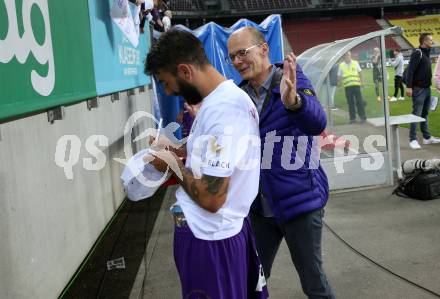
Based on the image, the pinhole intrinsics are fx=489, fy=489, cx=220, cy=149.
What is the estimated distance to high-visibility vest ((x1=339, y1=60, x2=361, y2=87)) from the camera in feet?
23.4

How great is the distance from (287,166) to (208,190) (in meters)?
0.97

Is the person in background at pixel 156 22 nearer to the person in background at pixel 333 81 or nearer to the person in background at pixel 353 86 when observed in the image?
the person in background at pixel 333 81

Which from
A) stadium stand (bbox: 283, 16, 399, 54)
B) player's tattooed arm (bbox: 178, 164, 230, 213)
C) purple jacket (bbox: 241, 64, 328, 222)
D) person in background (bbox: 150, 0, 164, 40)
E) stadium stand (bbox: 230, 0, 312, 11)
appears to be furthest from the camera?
stadium stand (bbox: 230, 0, 312, 11)

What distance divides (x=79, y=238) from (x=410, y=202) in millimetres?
4202

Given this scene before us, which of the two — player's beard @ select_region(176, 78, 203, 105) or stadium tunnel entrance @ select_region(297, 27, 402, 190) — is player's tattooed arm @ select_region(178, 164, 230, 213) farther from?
stadium tunnel entrance @ select_region(297, 27, 402, 190)

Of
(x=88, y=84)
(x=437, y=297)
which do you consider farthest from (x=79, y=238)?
(x=437, y=297)

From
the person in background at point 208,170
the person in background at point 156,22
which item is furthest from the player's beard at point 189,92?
the person in background at point 156,22

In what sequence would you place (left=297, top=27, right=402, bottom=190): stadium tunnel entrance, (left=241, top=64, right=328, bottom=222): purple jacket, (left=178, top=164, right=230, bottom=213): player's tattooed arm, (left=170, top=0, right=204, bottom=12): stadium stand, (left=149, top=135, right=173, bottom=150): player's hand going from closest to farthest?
(left=178, top=164, right=230, bottom=213): player's tattooed arm → (left=149, top=135, right=173, bottom=150): player's hand → (left=241, top=64, right=328, bottom=222): purple jacket → (left=297, top=27, right=402, bottom=190): stadium tunnel entrance → (left=170, top=0, right=204, bottom=12): stadium stand

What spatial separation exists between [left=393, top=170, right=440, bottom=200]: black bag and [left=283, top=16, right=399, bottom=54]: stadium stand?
37572 mm

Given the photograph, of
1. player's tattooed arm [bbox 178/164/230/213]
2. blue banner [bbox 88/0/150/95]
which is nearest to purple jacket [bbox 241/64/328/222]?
player's tattooed arm [bbox 178/164/230/213]

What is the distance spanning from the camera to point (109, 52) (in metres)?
4.73

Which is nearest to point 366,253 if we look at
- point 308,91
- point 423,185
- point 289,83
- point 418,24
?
point 423,185

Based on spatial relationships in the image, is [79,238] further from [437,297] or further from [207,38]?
[207,38]

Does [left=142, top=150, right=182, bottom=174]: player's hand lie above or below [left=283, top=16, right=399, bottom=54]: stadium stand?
below
